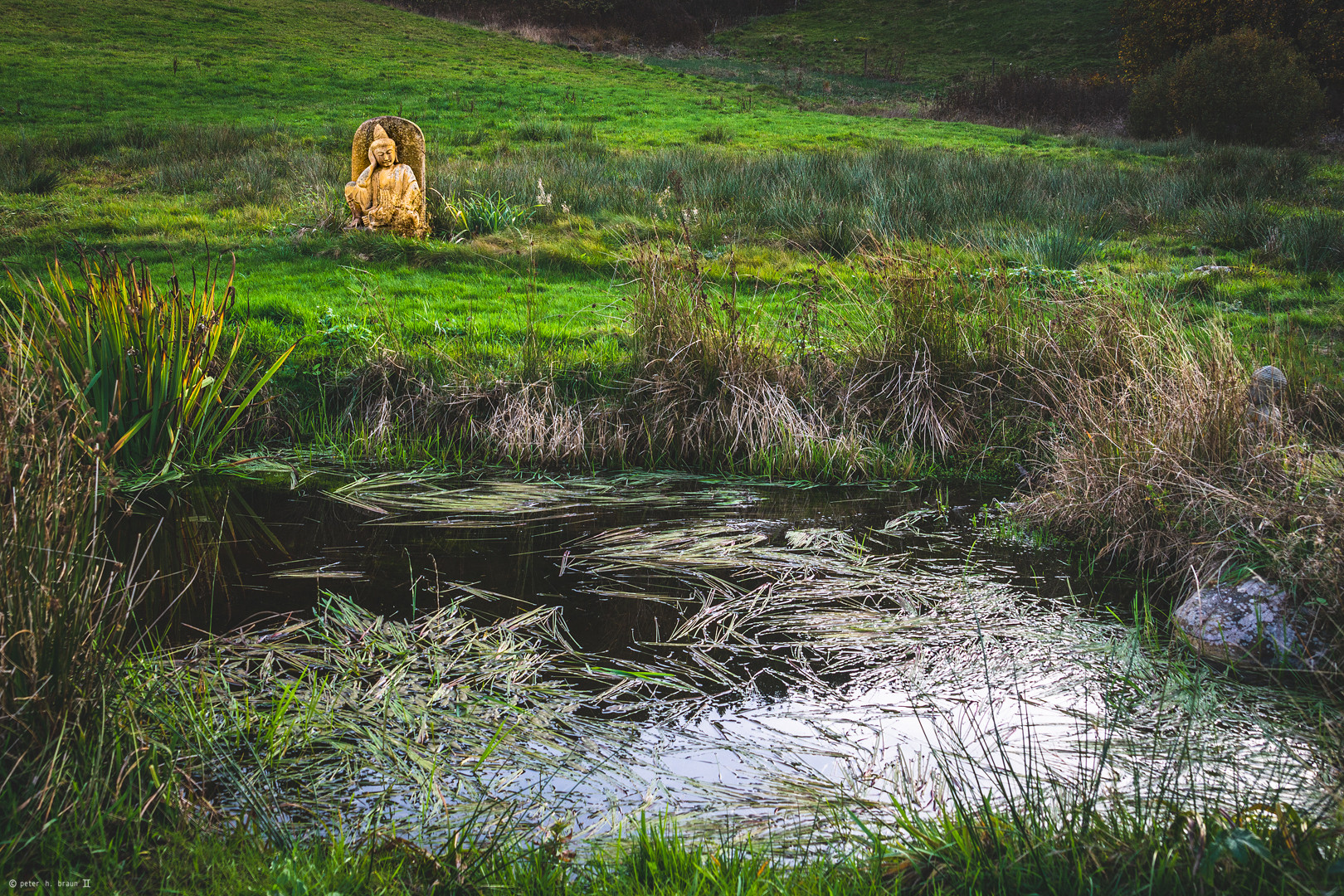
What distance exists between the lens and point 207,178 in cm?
1225

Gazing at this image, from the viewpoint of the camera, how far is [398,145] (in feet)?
32.0

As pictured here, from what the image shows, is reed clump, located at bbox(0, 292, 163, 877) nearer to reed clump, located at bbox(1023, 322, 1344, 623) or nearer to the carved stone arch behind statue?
reed clump, located at bbox(1023, 322, 1344, 623)

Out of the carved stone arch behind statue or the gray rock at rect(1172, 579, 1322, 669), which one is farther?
the carved stone arch behind statue

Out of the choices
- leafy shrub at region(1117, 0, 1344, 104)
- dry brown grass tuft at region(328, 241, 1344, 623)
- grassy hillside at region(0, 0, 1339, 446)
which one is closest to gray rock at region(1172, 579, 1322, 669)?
dry brown grass tuft at region(328, 241, 1344, 623)

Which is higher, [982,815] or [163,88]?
[163,88]

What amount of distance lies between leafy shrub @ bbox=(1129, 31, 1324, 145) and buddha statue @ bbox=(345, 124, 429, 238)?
17.2 meters

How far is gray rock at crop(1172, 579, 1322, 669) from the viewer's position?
9.38ft

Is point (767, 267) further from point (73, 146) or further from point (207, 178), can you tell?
point (73, 146)

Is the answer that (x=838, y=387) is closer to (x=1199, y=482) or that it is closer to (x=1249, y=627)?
(x=1199, y=482)

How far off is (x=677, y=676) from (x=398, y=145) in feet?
28.5

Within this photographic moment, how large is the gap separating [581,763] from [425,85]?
71.0 ft

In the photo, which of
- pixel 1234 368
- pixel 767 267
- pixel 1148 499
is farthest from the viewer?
pixel 767 267

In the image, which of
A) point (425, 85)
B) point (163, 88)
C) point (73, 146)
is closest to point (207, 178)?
point (73, 146)

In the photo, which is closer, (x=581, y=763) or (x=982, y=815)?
(x=982, y=815)
